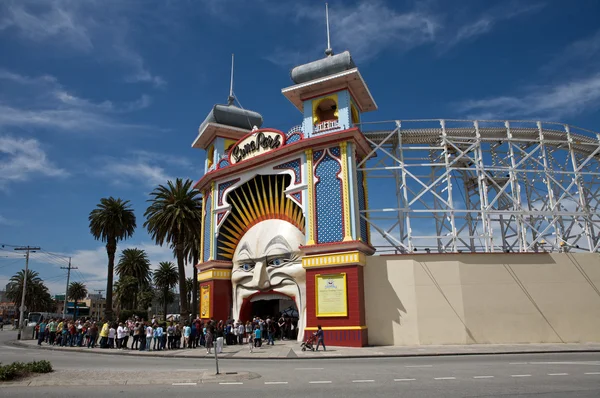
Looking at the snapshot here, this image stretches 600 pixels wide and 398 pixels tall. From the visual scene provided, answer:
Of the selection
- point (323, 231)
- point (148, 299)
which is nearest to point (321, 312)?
point (323, 231)

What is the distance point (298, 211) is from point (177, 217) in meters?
15.3

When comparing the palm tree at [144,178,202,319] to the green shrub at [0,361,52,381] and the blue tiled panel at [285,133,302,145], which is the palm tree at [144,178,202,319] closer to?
the blue tiled panel at [285,133,302,145]

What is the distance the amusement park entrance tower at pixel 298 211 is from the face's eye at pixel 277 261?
69 millimetres

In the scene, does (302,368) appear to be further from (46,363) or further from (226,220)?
(226,220)

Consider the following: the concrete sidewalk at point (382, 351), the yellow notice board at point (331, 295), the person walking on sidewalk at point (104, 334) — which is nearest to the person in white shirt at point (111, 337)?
the person walking on sidewalk at point (104, 334)

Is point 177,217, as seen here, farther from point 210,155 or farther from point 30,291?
point 30,291

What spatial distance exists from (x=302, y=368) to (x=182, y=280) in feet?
82.7

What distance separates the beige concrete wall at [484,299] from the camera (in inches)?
920

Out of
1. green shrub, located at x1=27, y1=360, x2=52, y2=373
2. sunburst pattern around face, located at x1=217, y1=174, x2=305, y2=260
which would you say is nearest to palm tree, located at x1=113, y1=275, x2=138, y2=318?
sunburst pattern around face, located at x1=217, y1=174, x2=305, y2=260

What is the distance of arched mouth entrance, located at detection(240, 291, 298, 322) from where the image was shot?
28855mm

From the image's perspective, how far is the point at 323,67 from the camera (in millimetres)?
27844

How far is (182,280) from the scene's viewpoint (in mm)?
37938

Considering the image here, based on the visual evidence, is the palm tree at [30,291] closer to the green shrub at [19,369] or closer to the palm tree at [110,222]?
the palm tree at [110,222]

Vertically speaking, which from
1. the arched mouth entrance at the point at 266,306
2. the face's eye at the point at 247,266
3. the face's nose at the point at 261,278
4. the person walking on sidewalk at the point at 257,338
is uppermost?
the face's eye at the point at 247,266
